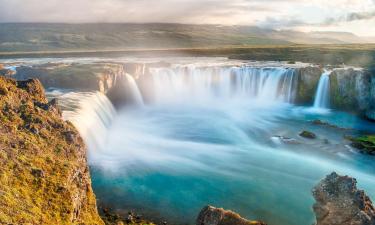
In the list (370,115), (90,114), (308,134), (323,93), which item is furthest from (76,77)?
(370,115)

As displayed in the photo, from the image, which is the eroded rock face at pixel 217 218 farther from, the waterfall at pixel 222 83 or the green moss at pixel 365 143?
the waterfall at pixel 222 83

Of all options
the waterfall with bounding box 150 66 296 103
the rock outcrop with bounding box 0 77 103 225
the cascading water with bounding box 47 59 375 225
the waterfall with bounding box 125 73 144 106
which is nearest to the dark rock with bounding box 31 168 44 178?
the rock outcrop with bounding box 0 77 103 225

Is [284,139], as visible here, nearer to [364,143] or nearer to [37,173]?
[364,143]

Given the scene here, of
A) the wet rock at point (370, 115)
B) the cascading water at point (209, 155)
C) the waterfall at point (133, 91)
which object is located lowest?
the cascading water at point (209, 155)

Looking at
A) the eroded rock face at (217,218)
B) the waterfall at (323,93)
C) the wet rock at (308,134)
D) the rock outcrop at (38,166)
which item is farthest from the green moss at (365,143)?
the rock outcrop at (38,166)

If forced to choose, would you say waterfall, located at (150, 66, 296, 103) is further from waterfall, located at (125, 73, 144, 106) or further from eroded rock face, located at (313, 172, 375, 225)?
eroded rock face, located at (313, 172, 375, 225)

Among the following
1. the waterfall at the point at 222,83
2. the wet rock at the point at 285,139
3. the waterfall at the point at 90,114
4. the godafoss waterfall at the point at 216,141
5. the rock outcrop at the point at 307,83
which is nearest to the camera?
the godafoss waterfall at the point at 216,141
